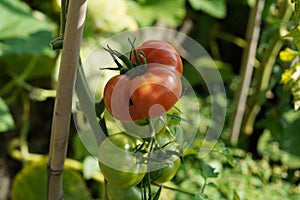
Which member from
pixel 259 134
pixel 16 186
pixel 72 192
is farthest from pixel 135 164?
pixel 259 134

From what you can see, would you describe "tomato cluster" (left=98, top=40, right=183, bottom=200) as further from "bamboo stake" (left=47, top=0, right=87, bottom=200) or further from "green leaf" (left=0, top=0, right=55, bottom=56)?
"green leaf" (left=0, top=0, right=55, bottom=56)

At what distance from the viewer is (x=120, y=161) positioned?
65cm

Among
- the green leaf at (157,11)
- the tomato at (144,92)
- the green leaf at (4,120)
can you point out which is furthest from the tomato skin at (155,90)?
the green leaf at (157,11)

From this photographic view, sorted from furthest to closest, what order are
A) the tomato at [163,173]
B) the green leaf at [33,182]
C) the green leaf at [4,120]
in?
the green leaf at [33,182] < the green leaf at [4,120] < the tomato at [163,173]

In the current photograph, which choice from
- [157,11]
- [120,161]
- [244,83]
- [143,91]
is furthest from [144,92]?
[157,11]

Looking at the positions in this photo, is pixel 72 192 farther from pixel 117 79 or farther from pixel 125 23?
pixel 117 79

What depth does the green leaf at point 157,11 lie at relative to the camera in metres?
1.57

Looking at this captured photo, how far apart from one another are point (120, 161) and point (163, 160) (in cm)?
5

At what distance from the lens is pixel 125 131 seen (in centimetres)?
66

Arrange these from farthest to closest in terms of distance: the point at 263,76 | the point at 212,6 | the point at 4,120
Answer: the point at 212,6 < the point at 263,76 < the point at 4,120

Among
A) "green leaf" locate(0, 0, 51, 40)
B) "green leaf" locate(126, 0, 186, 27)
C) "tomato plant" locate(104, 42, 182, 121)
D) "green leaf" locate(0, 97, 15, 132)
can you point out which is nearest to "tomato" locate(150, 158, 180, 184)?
"tomato plant" locate(104, 42, 182, 121)

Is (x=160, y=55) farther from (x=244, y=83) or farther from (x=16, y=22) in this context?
(x=244, y=83)

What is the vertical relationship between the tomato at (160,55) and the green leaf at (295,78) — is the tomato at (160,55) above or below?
above

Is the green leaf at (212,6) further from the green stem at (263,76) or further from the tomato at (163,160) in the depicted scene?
the tomato at (163,160)
